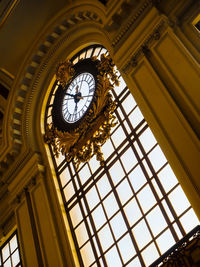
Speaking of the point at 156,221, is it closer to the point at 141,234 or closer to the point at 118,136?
the point at 141,234

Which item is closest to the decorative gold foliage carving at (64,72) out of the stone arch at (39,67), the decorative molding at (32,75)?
the stone arch at (39,67)

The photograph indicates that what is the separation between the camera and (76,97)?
10.1m

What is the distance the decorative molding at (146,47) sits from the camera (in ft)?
26.0

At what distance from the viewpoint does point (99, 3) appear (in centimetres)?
941

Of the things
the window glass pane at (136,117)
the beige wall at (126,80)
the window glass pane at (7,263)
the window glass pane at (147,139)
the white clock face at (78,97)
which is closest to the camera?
the beige wall at (126,80)

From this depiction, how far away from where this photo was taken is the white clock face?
32.1 feet

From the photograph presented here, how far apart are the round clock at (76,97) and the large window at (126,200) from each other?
2.88 feet

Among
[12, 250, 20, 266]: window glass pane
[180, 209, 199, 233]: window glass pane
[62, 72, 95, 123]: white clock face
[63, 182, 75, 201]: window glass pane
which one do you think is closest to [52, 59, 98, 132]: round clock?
[62, 72, 95, 123]: white clock face

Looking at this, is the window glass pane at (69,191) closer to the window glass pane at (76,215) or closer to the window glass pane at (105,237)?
the window glass pane at (76,215)

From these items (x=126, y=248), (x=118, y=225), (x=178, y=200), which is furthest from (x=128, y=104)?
(x=126, y=248)

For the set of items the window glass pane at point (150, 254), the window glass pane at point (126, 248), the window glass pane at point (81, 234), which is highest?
the window glass pane at point (81, 234)

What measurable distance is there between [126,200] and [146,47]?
274 cm

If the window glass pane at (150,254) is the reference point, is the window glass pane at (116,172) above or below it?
above

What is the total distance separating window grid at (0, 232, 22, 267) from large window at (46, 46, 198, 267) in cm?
181
